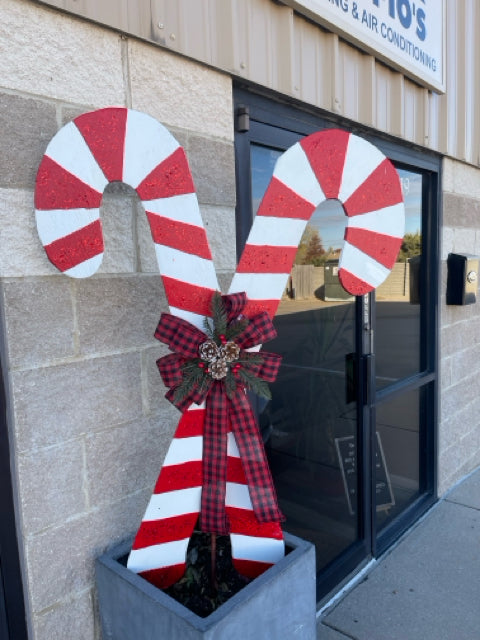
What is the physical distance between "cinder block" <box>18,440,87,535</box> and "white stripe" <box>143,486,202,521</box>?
242 millimetres

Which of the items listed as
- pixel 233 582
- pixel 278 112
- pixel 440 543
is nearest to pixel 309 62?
pixel 278 112

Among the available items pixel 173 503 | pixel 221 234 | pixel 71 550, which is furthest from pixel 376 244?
pixel 71 550

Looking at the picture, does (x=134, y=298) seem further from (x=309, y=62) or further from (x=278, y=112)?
(x=309, y=62)

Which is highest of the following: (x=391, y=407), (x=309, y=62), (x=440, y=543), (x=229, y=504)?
(x=309, y=62)

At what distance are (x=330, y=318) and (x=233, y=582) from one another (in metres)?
1.55

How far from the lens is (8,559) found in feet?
4.93

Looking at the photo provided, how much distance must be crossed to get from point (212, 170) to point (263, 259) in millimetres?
525

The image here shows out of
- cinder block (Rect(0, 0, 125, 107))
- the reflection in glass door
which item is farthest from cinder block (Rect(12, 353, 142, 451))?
the reflection in glass door

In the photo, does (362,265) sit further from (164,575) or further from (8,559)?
(8,559)

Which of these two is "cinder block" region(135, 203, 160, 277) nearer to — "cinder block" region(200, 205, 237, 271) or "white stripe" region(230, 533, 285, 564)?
"cinder block" region(200, 205, 237, 271)

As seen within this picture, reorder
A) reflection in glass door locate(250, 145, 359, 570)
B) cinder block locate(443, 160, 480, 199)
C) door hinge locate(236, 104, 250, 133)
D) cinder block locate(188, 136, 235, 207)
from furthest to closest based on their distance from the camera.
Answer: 1. cinder block locate(443, 160, 480, 199)
2. reflection in glass door locate(250, 145, 359, 570)
3. door hinge locate(236, 104, 250, 133)
4. cinder block locate(188, 136, 235, 207)

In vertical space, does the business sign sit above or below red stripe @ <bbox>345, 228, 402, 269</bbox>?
above

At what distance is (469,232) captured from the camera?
384 centimetres

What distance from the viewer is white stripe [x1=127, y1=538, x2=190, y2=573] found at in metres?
1.55
